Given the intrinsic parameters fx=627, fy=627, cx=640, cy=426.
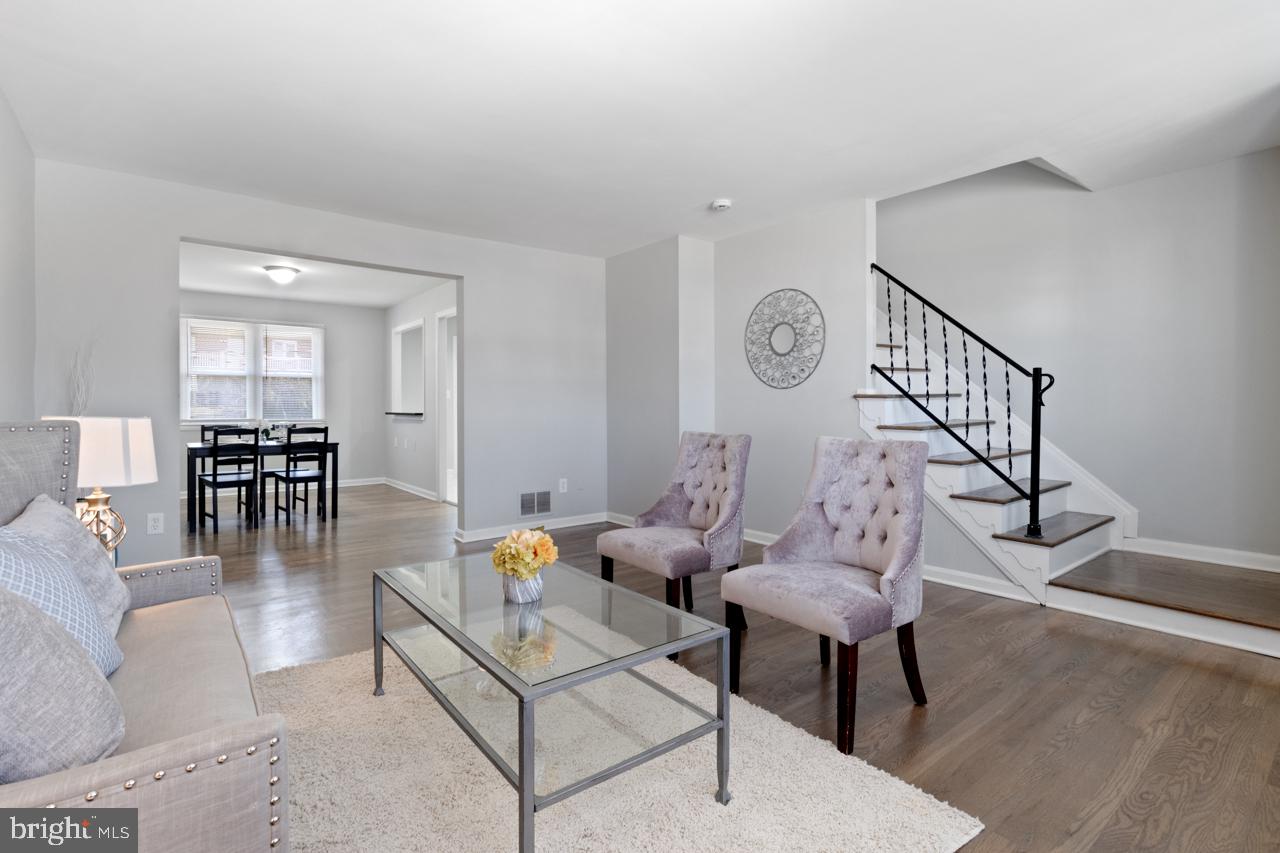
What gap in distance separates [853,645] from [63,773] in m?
1.88

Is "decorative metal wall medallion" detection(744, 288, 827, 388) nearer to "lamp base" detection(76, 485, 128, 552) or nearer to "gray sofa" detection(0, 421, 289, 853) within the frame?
"gray sofa" detection(0, 421, 289, 853)

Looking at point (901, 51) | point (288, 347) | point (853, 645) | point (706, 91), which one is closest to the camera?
point (853, 645)

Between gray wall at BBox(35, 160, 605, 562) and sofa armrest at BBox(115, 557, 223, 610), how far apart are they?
6.81ft

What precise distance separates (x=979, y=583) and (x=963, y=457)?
819mm

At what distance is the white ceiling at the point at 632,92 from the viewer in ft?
7.36

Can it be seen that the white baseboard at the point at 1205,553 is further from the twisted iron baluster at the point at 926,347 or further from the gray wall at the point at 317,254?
the gray wall at the point at 317,254

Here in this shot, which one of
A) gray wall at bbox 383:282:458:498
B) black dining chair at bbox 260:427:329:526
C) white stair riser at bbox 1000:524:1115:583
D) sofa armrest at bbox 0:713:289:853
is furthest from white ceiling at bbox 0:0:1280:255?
gray wall at bbox 383:282:458:498

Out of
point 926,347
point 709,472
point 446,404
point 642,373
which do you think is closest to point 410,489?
point 446,404

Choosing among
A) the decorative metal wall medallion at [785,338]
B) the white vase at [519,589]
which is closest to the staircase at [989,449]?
the decorative metal wall medallion at [785,338]

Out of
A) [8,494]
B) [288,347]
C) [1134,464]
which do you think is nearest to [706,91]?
[8,494]

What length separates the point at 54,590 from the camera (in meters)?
1.33

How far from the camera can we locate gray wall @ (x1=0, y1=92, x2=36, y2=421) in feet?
9.23

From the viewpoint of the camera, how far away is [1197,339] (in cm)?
384

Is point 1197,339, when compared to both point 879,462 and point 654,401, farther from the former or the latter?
point 654,401
